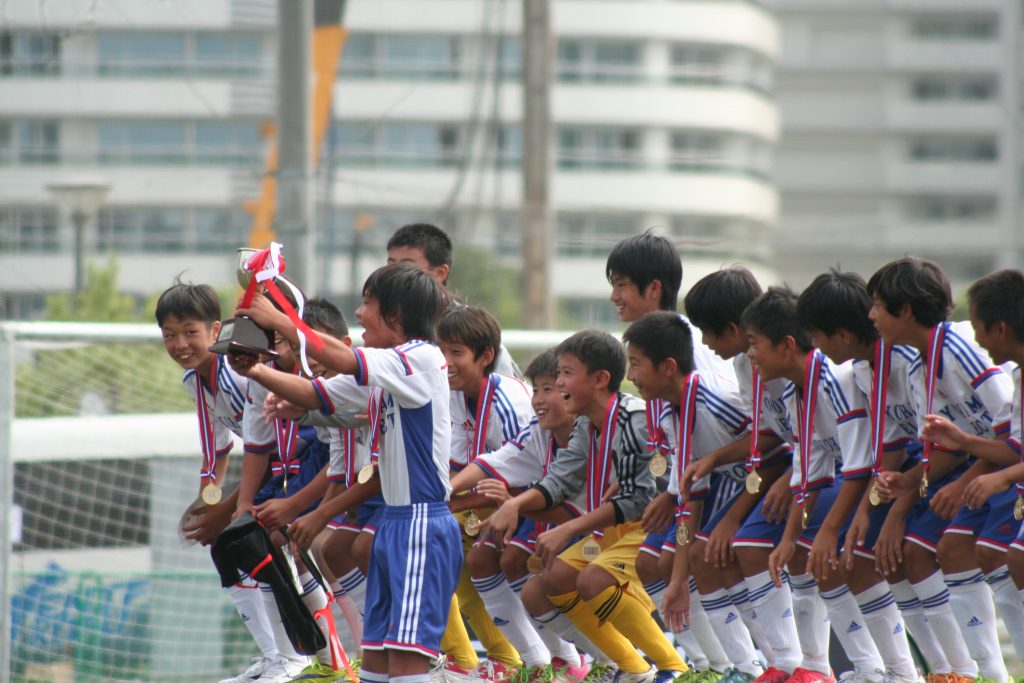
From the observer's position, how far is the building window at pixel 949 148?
35062 mm

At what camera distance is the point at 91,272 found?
14938 millimetres

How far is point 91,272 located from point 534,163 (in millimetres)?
4901

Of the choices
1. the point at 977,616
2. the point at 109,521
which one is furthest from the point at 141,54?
the point at 977,616

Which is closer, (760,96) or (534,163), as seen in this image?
(534,163)

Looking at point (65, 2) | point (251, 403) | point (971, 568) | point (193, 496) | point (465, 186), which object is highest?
point (65, 2)

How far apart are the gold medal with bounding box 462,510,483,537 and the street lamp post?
7.83 m

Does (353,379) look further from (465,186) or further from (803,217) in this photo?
(803,217)

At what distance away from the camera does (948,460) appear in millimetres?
4859

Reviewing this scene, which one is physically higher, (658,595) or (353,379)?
(353,379)

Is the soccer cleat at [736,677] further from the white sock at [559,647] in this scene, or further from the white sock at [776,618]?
the white sock at [559,647]

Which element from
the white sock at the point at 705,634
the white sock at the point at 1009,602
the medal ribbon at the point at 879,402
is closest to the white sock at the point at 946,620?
the white sock at the point at 1009,602

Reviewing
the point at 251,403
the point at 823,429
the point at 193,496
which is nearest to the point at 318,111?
the point at 193,496

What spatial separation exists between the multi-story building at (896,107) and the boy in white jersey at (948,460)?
28.3 meters

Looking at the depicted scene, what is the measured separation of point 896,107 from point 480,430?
3204 centimetres
